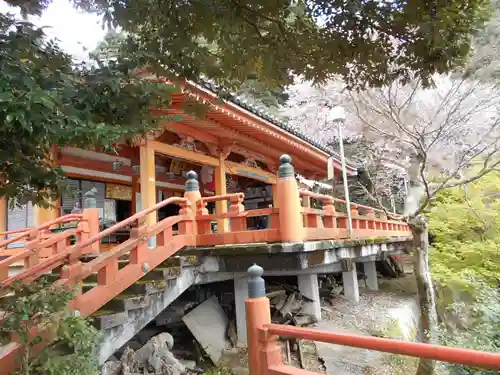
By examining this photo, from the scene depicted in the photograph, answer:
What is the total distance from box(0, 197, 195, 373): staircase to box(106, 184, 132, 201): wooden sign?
10.8 ft

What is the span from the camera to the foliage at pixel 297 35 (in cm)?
271

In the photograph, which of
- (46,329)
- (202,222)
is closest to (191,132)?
(202,222)

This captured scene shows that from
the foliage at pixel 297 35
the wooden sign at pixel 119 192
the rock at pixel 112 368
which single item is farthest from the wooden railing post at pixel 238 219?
the wooden sign at pixel 119 192

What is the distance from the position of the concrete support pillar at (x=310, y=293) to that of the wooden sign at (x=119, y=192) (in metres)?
5.08

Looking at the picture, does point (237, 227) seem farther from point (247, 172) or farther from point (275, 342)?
point (247, 172)

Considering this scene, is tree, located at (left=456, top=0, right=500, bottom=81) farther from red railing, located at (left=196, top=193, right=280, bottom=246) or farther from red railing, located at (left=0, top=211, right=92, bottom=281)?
red railing, located at (left=0, top=211, right=92, bottom=281)

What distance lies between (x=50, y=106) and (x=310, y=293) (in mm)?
7057

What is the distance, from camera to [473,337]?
21.6ft

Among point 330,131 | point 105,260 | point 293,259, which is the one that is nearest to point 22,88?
point 105,260

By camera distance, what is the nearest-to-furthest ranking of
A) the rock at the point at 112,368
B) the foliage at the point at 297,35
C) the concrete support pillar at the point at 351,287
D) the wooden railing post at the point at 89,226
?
1. the foliage at the point at 297,35
2. the rock at the point at 112,368
3. the wooden railing post at the point at 89,226
4. the concrete support pillar at the point at 351,287

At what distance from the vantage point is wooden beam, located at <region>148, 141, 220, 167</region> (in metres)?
7.74

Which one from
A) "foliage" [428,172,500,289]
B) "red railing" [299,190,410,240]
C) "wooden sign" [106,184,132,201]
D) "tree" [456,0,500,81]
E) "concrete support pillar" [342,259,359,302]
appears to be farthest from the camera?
"foliage" [428,172,500,289]

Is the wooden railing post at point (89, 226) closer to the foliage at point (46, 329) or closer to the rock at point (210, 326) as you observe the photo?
the rock at point (210, 326)

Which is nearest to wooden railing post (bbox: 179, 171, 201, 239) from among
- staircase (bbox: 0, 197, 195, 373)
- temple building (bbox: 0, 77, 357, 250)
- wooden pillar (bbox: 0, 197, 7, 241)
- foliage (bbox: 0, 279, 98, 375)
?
staircase (bbox: 0, 197, 195, 373)
